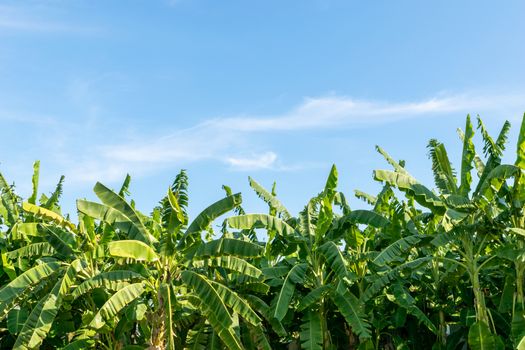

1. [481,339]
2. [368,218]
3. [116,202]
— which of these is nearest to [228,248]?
[116,202]

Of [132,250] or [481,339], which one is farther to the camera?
[481,339]

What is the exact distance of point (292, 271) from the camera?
36.9 feet

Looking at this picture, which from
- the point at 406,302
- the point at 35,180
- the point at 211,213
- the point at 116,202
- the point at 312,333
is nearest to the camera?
the point at 211,213

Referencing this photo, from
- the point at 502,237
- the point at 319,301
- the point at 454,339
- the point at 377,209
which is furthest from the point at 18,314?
the point at 502,237

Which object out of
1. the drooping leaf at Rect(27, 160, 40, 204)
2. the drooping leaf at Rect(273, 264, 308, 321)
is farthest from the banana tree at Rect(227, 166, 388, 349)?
the drooping leaf at Rect(27, 160, 40, 204)

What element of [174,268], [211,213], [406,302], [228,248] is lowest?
[406,302]

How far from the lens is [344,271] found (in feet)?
34.3

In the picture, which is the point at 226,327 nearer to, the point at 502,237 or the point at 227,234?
the point at 227,234

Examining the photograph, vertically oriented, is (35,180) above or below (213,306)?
above

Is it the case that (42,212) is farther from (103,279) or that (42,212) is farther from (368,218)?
(368,218)

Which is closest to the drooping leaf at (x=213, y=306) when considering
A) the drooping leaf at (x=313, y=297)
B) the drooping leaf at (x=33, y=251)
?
the drooping leaf at (x=313, y=297)

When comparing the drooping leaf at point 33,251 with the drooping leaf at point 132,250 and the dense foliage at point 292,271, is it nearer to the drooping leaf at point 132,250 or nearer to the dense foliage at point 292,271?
the dense foliage at point 292,271

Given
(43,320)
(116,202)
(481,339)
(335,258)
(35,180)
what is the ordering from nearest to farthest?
1. (43,320)
2. (481,339)
3. (335,258)
4. (116,202)
5. (35,180)

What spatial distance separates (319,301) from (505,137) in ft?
15.4
